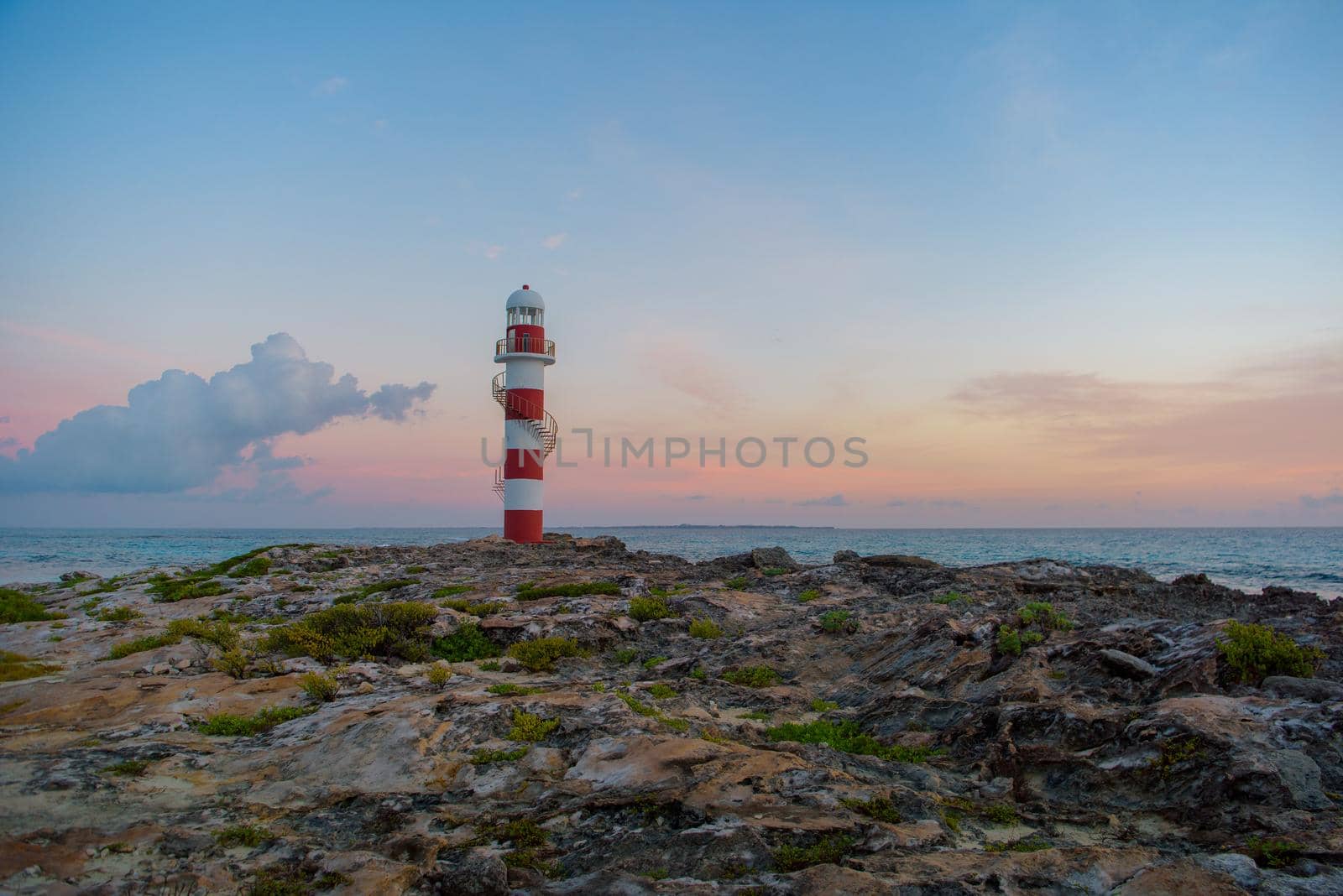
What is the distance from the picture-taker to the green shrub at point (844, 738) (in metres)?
9.92

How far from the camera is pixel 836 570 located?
2578 centimetres

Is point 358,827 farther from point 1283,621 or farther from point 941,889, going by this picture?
point 1283,621

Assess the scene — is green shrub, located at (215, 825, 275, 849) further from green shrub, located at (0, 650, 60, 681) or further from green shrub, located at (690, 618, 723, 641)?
green shrub, located at (690, 618, 723, 641)

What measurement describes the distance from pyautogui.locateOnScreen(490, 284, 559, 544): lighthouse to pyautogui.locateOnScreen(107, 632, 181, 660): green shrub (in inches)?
969

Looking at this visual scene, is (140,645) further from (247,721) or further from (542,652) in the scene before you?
(542,652)

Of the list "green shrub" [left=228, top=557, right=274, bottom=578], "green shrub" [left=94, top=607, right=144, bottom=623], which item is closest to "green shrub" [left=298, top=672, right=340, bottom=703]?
"green shrub" [left=94, top=607, right=144, bottom=623]

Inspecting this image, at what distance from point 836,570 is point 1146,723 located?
671 inches

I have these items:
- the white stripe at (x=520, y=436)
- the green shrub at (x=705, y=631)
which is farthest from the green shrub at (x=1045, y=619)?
the white stripe at (x=520, y=436)

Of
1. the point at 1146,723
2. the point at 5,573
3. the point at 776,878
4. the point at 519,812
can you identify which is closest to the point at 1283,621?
the point at 1146,723

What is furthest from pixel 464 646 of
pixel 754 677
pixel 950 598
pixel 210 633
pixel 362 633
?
pixel 950 598

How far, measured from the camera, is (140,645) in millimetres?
16734

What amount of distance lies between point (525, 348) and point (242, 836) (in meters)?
35.9

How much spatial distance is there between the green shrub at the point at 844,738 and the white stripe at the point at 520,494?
32.1 metres

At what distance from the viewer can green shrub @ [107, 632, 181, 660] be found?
1645cm
